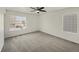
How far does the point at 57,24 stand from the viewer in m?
4.61

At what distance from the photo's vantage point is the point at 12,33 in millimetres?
3988

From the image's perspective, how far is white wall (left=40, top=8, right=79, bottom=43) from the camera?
11.5 ft

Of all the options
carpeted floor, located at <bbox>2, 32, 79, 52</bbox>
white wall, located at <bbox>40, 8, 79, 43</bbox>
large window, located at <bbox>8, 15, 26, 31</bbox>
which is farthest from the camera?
white wall, located at <bbox>40, 8, 79, 43</bbox>

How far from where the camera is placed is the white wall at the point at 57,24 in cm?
350

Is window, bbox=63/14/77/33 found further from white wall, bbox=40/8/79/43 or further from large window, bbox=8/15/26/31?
large window, bbox=8/15/26/31

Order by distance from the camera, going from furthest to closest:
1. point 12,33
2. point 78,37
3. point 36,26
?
1. point 36,26
2. point 12,33
3. point 78,37

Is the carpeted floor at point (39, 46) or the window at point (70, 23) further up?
the window at point (70, 23)

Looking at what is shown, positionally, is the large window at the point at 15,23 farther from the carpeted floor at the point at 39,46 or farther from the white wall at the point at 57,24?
the white wall at the point at 57,24

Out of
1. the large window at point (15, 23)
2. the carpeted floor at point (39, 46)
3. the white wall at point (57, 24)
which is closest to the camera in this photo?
the carpeted floor at point (39, 46)

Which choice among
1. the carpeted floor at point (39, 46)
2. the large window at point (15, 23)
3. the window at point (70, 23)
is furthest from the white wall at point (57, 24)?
the large window at point (15, 23)

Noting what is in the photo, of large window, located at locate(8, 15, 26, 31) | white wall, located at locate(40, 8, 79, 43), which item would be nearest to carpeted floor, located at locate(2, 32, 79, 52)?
white wall, located at locate(40, 8, 79, 43)
